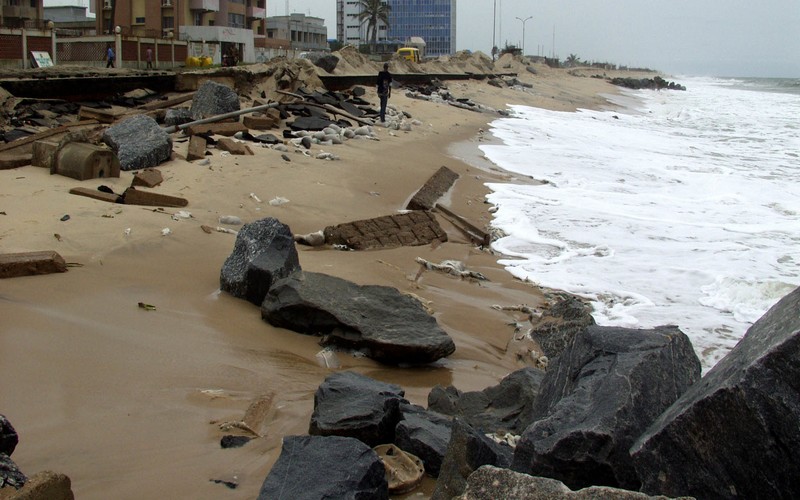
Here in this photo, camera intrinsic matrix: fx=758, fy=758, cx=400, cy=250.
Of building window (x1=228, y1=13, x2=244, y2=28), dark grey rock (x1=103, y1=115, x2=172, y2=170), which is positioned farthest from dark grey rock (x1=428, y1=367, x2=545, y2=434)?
building window (x1=228, y1=13, x2=244, y2=28)

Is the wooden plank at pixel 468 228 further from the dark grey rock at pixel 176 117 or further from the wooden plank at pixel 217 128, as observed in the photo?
the dark grey rock at pixel 176 117

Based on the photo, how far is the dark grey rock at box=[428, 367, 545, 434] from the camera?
4.15 meters

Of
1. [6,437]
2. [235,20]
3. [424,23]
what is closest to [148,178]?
[6,437]

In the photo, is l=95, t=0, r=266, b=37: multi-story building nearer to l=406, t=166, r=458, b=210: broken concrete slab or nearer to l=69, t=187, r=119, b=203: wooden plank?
l=406, t=166, r=458, b=210: broken concrete slab

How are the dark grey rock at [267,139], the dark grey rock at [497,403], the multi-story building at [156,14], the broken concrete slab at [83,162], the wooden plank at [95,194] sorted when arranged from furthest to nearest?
the multi-story building at [156,14]
the dark grey rock at [267,139]
the broken concrete slab at [83,162]
the wooden plank at [95,194]
the dark grey rock at [497,403]

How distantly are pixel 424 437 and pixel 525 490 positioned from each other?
1281 millimetres

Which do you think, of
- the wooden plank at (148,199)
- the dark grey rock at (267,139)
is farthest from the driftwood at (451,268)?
the dark grey rock at (267,139)

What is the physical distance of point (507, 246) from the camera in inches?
376

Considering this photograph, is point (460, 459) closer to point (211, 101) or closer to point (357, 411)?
point (357, 411)

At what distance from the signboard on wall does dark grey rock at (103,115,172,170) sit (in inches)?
657

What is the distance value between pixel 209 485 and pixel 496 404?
5.81 feet

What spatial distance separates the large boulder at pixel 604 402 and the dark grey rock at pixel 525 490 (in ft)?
1.74

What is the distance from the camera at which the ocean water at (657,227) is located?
753 cm

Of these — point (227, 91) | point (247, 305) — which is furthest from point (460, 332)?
point (227, 91)
